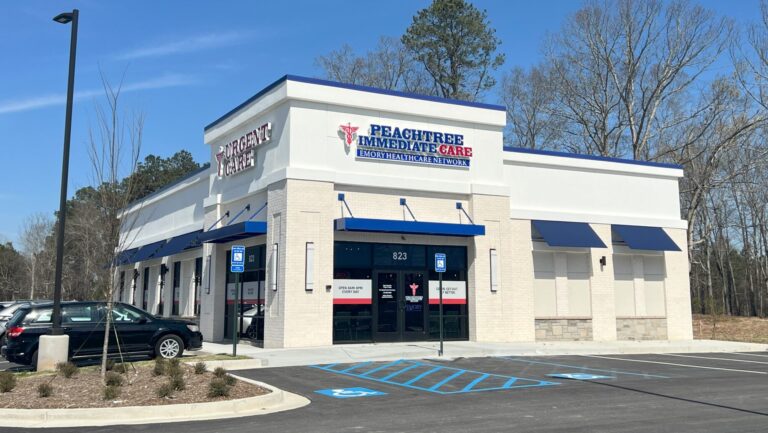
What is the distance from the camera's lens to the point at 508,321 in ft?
76.2

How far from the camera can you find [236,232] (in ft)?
71.2

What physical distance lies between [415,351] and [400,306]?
3.66 meters

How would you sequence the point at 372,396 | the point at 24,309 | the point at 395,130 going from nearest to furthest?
the point at 372,396, the point at 24,309, the point at 395,130

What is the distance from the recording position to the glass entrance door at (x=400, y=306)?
21877 mm

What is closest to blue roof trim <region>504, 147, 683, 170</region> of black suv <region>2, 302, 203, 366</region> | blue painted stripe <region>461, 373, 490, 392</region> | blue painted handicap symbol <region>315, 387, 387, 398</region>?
blue painted stripe <region>461, 373, 490, 392</region>

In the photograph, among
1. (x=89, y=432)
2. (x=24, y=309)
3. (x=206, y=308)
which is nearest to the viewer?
(x=89, y=432)

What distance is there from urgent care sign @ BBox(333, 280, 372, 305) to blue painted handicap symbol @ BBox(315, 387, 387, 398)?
8.89m

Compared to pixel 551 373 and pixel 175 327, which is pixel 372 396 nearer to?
pixel 551 373

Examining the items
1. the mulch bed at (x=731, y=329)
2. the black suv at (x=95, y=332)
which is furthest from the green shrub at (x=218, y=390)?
the mulch bed at (x=731, y=329)

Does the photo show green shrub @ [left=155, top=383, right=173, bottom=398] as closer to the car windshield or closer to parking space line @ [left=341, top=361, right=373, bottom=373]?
parking space line @ [left=341, top=361, right=373, bottom=373]

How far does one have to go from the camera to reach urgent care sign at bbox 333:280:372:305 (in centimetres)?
2130

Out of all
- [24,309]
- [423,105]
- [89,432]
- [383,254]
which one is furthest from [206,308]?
[89,432]

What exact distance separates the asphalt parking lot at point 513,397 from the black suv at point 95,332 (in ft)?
10.5

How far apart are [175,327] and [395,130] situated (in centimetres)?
979
